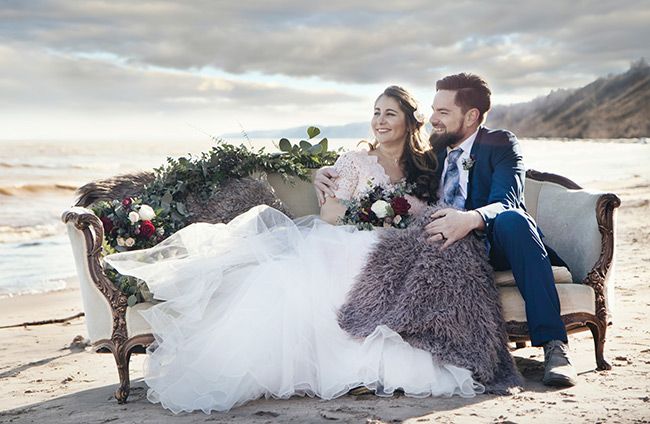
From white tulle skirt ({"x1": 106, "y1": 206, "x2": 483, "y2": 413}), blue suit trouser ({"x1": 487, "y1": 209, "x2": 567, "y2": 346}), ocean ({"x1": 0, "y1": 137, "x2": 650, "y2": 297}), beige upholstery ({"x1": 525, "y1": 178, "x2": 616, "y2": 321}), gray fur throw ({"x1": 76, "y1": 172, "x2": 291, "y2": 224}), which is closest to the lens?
white tulle skirt ({"x1": 106, "y1": 206, "x2": 483, "y2": 413})

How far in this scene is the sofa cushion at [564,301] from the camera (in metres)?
4.04

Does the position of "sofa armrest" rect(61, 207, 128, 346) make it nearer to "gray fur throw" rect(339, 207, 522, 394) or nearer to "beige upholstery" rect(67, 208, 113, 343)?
"beige upholstery" rect(67, 208, 113, 343)

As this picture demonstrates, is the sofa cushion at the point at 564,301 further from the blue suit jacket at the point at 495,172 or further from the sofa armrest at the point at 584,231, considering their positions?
the blue suit jacket at the point at 495,172

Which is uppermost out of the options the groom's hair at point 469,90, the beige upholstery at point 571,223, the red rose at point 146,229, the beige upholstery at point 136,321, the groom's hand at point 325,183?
the groom's hair at point 469,90

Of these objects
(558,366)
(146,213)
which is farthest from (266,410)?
(146,213)

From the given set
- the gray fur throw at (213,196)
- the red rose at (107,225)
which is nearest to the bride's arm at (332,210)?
the gray fur throw at (213,196)

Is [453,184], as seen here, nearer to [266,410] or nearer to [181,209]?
[181,209]

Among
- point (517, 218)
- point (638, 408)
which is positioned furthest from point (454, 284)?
point (638, 408)

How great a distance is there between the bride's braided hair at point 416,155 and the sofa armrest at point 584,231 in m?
0.79

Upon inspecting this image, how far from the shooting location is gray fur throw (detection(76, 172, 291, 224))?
15.9ft

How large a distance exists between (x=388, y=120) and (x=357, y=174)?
39 centimetres

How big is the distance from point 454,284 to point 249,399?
1132 millimetres

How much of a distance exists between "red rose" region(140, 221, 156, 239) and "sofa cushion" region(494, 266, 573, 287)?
1.97 meters

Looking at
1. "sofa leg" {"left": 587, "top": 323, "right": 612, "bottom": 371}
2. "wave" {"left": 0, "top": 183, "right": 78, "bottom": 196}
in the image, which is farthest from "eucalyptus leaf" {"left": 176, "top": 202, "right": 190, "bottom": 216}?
"wave" {"left": 0, "top": 183, "right": 78, "bottom": 196}
